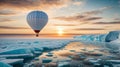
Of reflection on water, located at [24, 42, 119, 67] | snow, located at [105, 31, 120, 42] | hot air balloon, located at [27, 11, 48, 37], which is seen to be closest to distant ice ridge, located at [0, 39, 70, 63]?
reflection on water, located at [24, 42, 119, 67]

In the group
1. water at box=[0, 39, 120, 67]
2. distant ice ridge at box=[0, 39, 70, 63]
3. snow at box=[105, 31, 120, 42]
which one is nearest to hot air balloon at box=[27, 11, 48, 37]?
water at box=[0, 39, 120, 67]

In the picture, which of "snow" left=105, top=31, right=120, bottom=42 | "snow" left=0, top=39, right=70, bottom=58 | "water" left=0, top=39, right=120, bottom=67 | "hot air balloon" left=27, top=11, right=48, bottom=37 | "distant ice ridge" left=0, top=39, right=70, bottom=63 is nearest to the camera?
"water" left=0, top=39, right=120, bottom=67

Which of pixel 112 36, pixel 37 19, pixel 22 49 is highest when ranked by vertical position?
pixel 37 19

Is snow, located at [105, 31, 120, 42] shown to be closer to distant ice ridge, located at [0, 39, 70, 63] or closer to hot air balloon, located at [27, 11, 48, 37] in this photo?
distant ice ridge, located at [0, 39, 70, 63]

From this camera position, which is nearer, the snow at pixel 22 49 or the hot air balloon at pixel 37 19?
the hot air balloon at pixel 37 19

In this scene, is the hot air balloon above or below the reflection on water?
above

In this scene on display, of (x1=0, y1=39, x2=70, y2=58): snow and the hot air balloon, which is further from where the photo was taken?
(x1=0, y1=39, x2=70, y2=58): snow

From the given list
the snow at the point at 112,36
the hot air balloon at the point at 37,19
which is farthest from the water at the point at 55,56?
the snow at the point at 112,36

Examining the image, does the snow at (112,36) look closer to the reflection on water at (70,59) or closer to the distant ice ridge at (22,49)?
the distant ice ridge at (22,49)

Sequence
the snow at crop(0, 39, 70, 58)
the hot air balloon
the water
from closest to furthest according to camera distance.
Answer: the water, the hot air balloon, the snow at crop(0, 39, 70, 58)

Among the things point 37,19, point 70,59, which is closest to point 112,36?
point 70,59

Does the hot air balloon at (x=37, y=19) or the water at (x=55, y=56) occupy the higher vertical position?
the hot air balloon at (x=37, y=19)

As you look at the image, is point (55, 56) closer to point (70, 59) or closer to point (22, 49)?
point (70, 59)

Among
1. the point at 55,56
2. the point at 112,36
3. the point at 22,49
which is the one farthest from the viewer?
the point at 112,36
